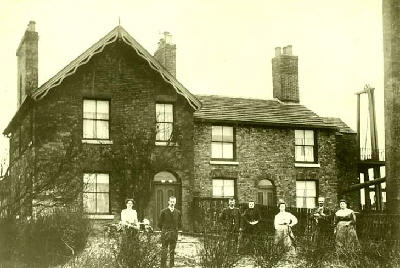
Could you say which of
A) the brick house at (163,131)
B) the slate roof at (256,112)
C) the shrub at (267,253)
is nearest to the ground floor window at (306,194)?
the brick house at (163,131)

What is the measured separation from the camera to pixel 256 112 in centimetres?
3125

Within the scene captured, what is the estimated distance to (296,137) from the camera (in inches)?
1239

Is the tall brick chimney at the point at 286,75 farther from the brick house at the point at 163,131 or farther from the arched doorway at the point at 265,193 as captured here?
the arched doorway at the point at 265,193

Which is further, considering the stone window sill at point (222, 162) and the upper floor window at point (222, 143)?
the upper floor window at point (222, 143)

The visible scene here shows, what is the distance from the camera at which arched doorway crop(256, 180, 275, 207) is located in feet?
98.4

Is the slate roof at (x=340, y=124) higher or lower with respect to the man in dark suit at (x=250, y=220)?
Result: higher

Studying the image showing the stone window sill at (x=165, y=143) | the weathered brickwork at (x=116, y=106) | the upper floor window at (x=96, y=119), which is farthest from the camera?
the stone window sill at (x=165, y=143)

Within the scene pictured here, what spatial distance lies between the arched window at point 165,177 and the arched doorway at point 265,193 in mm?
4554

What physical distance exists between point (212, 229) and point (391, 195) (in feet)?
17.0

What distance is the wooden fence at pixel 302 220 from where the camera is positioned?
15.5 meters

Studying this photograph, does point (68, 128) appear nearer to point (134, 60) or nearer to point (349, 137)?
point (134, 60)

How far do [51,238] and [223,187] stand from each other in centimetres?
1563

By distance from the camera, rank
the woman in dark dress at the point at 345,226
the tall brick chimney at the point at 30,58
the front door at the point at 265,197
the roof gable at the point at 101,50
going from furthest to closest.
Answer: the front door at the point at 265,197 → the tall brick chimney at the point at 30,58 → the roof gable at the point at 101,50 → the woman in dark dress at the point at 345,226

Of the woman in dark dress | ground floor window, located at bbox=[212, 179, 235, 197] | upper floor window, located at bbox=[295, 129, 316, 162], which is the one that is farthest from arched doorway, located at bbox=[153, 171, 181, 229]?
the woman in dark dress
